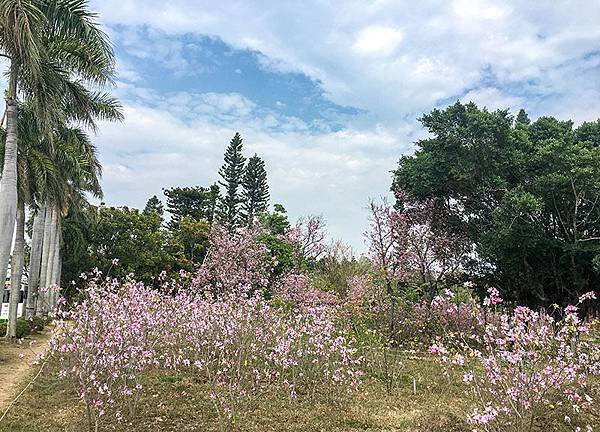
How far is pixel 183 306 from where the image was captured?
762 cm

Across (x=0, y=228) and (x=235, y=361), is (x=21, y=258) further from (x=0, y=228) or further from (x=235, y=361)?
(x=235, y=361)

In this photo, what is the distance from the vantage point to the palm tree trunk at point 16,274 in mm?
11359

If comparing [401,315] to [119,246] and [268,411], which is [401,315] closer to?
[268,411]

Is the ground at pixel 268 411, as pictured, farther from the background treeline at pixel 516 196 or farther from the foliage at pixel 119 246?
the foliage at pixel 119 246

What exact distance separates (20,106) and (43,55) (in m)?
2.45

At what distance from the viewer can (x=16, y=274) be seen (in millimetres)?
12125

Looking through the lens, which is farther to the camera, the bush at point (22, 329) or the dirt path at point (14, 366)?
the bush at point (22, 329)

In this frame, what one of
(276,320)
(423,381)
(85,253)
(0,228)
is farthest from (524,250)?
(85,253)

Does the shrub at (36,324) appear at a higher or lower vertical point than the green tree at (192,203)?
lower

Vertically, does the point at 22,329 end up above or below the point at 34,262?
below

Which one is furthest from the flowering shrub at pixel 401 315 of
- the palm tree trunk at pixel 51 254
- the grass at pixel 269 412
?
the palm tree trunk at pixel 51 254

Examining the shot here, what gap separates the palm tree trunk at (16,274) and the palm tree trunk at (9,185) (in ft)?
7.43

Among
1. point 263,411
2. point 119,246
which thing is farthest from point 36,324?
point 119,246

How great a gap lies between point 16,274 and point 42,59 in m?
5.34
